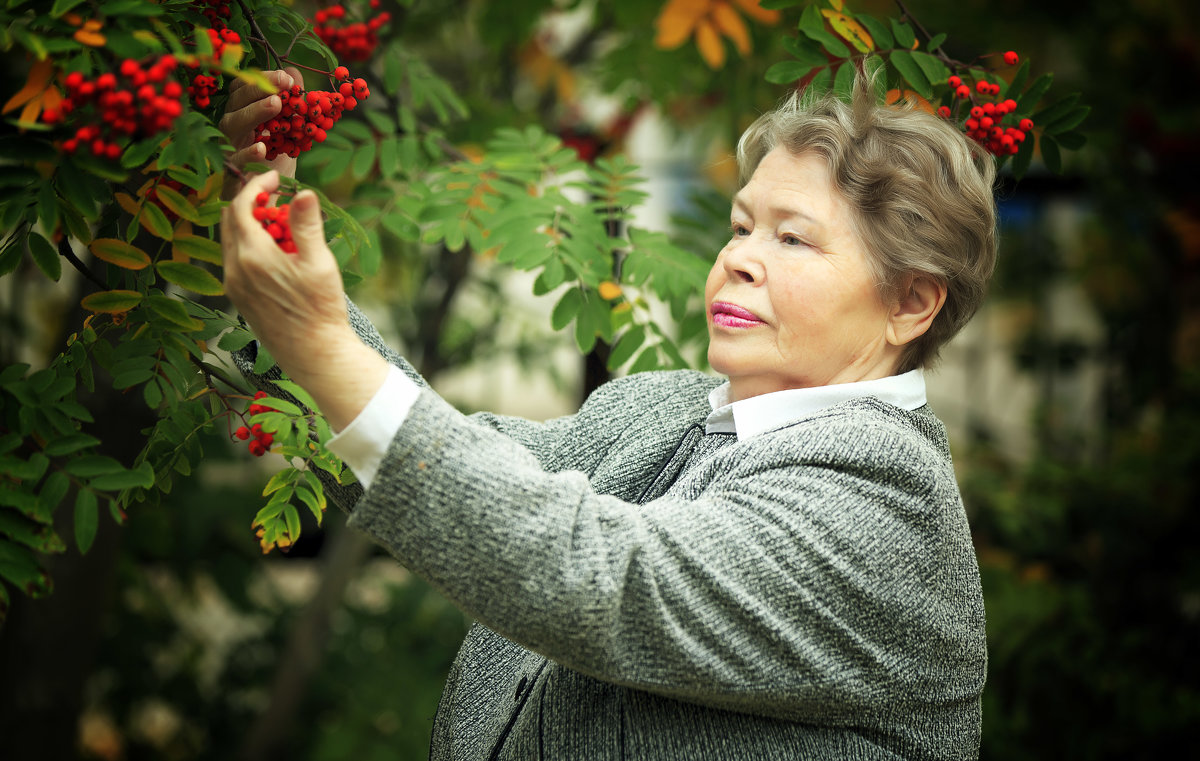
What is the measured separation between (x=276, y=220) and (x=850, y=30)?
1102 millimetres

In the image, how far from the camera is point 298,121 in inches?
52.8

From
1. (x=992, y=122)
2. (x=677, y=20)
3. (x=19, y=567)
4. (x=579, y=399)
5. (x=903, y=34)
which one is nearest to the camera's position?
(x=19, y=567)

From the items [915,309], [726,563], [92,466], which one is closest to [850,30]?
[915,309]

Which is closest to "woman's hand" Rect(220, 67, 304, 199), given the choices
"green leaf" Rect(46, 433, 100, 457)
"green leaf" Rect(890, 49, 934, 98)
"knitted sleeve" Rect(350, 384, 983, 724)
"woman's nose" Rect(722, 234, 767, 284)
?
"green leaf" Rect(46, 433, 100, 457)

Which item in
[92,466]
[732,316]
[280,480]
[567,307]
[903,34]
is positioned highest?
[903,34]

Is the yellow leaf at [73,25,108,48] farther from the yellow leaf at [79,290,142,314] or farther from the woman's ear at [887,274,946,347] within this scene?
the woman's ear at [887,274,946,347]

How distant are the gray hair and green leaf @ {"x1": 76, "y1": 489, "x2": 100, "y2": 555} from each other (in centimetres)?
107

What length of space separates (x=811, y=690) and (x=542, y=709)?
36 cm

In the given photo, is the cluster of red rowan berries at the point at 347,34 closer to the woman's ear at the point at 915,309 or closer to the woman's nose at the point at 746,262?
the woman's nose at the point at 746,262

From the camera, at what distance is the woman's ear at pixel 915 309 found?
151 cm

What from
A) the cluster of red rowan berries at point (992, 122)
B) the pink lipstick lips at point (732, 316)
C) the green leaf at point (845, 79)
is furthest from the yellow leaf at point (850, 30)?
the pink lipstick lips at point (732, 316)

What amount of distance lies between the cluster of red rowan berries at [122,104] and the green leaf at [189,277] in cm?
29

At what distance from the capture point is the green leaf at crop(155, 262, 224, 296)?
4.48 feet

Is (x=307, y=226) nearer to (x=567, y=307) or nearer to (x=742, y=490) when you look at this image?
(x=742, y=490)
